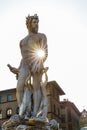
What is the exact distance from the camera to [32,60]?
1293 centimetres

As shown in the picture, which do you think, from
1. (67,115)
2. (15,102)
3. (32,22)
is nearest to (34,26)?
(32,22)

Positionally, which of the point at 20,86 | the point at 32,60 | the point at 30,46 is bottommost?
the point at 20,86

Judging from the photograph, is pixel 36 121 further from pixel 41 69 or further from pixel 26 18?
pixel 26 18

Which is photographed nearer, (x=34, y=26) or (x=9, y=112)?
(x=34, y=26)

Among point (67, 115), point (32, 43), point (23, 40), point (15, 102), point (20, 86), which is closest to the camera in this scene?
point (20, 86)

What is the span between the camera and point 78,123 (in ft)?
375

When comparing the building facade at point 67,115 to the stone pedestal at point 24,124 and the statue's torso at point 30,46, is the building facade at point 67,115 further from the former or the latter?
the stone pedestal at point 24,124

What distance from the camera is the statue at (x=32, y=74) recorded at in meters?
12.3

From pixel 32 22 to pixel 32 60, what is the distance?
5.01ft

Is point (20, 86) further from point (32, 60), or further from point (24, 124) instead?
point (24, 124)

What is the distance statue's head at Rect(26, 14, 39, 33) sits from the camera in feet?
43.3

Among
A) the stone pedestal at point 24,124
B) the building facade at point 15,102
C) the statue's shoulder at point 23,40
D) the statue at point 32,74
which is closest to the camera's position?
the stone pedestal at point 24,124

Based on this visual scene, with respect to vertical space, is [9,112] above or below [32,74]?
above

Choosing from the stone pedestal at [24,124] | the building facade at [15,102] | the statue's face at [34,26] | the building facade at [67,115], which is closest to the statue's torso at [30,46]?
the statue's face at [34,26]
